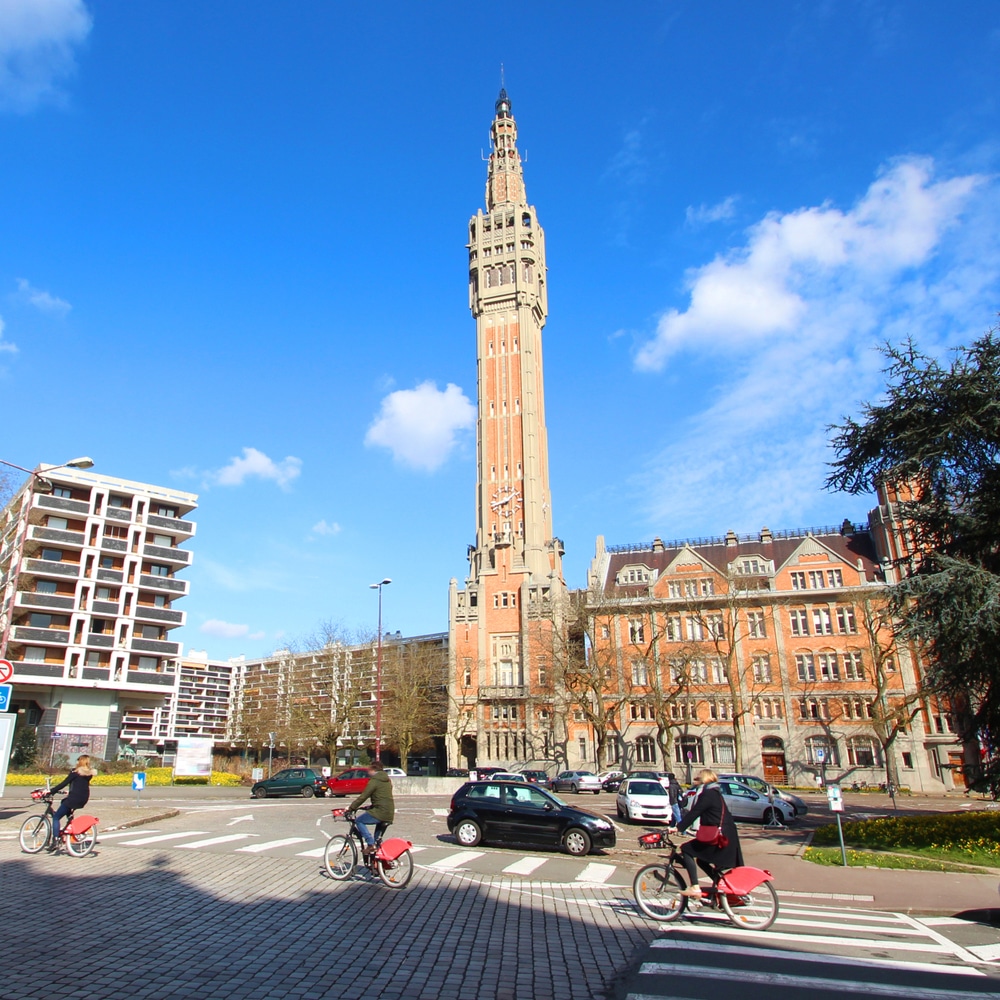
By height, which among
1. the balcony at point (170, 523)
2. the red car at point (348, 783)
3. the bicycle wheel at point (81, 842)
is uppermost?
the balcony at point (170, 523)

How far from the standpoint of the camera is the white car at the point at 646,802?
25.3 metres

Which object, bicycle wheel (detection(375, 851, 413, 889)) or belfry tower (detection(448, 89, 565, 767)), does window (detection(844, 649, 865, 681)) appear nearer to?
belfry tower (detection(448, 89, 565, 767))

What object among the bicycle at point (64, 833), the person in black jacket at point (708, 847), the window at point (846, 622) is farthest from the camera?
the window at point (846, 622)

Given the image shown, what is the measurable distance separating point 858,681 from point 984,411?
41.1 m

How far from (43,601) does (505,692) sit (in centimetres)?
3837

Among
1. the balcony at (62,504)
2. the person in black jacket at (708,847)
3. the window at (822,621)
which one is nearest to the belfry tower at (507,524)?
the window at (822,621)

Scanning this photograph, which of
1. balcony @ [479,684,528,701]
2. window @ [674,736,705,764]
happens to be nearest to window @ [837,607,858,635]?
window @ [674,736,705,764]

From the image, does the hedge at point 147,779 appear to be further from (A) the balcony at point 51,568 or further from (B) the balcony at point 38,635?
(A) the balcony at point 51,568

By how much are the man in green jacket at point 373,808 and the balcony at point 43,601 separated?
58.3 m

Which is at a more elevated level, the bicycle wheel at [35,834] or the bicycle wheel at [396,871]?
the bicycle wheel at [35,834]

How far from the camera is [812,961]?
323 inches

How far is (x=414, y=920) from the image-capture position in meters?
9.76

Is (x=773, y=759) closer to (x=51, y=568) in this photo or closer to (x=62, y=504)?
(x=51, y=568)

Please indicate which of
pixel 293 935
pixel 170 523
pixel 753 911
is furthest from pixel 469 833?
pixel 170 523
